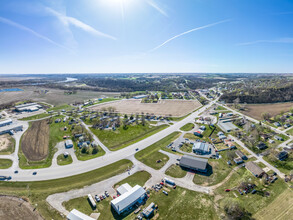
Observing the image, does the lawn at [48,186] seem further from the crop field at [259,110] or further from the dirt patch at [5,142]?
the crop field at [259,110]

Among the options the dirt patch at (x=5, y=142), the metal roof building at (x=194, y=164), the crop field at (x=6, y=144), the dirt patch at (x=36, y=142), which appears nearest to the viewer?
the metal roof building at (x=194, y=164)

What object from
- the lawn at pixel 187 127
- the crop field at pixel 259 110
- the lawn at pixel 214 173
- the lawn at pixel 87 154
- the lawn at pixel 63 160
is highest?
the crop field at pixel 259 110

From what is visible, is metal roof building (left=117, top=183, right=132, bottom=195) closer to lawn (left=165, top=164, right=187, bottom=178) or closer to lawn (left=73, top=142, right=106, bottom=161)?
lawn (left=165, top=164, right=187, bottom=178)

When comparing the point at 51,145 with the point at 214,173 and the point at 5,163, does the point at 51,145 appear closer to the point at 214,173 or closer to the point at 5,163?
the point at 5,163

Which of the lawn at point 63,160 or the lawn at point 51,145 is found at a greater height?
the lawn at point 63,160

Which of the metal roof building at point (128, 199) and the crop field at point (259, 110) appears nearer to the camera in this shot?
the metal roof building at point (128, 199)

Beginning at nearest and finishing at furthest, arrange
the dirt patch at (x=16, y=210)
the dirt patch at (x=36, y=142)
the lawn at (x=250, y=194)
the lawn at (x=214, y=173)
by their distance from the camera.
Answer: the dirt patch at (x=16, y=210)
the lawn at (x=250, y=194)
the lawn at (x=214, y=173)
the dirt patch at (x=36, y=142)

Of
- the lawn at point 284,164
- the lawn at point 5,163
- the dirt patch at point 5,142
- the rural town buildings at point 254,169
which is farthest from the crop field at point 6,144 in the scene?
the lawn at point 284,164

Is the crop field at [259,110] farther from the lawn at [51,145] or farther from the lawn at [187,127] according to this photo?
the lawn at [51,145]
